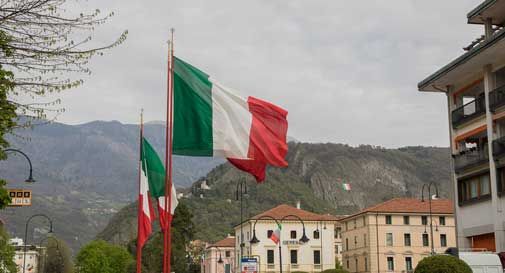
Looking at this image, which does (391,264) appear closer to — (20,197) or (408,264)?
(408,264)

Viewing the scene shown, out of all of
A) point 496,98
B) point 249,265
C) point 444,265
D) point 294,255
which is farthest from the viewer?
point 294,255

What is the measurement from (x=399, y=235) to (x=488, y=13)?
2185 inches

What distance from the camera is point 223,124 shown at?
14828mm

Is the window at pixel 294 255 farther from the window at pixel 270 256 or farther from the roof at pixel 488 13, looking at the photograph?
the roof at pixel 488 13

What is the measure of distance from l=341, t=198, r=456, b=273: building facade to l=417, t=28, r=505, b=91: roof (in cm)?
4678

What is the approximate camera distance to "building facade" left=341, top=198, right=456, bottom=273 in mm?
92250

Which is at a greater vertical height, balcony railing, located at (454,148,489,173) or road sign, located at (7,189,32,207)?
balcony railing, located at (454,148,489,173)

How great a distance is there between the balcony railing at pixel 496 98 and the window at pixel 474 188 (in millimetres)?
3926

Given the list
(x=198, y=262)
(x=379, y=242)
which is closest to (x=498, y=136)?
(x=379, y=242)

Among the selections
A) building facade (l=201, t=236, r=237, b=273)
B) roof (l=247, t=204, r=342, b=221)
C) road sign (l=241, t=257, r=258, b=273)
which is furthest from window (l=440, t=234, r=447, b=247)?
road sign (l=241, t=257, r=258, b=273)

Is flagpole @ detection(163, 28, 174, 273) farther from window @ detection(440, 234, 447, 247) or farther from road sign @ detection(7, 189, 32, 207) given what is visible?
window @ detection(440, 234, 447, 247)

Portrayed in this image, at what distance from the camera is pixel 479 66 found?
4191 cm

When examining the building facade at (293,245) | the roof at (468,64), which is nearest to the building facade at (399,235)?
the building facade at (293,245)

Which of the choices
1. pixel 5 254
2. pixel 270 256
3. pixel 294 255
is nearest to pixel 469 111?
pixel 5 254
